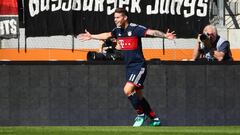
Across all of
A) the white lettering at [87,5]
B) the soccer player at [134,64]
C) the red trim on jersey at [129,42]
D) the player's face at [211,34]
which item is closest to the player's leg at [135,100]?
the soccer player at [134,64]

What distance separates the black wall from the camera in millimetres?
15375

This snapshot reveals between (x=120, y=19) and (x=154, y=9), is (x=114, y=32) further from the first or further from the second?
(x=154, y=9)

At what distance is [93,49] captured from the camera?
17484mm

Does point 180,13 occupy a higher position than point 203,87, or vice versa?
point 180,13

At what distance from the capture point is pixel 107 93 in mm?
15391

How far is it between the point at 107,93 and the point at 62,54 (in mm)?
2344

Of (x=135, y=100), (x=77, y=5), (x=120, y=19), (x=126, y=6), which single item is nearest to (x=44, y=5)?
(x=77, y=5)

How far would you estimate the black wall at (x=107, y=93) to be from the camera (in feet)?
50.4

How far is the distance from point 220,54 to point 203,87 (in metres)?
0.76

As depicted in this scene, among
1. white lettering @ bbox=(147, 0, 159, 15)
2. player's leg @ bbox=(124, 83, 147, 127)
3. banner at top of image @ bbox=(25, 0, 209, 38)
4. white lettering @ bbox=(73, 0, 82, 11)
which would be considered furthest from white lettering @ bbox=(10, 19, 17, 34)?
player's leg @ bbox=(124, 83, 147, 127)

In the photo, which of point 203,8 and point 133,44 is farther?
point 203,8

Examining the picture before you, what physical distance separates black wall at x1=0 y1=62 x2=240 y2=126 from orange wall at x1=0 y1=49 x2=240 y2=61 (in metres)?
1.50

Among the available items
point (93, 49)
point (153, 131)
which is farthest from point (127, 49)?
point (93, 49)

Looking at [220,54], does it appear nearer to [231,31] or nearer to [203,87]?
[203,87]
